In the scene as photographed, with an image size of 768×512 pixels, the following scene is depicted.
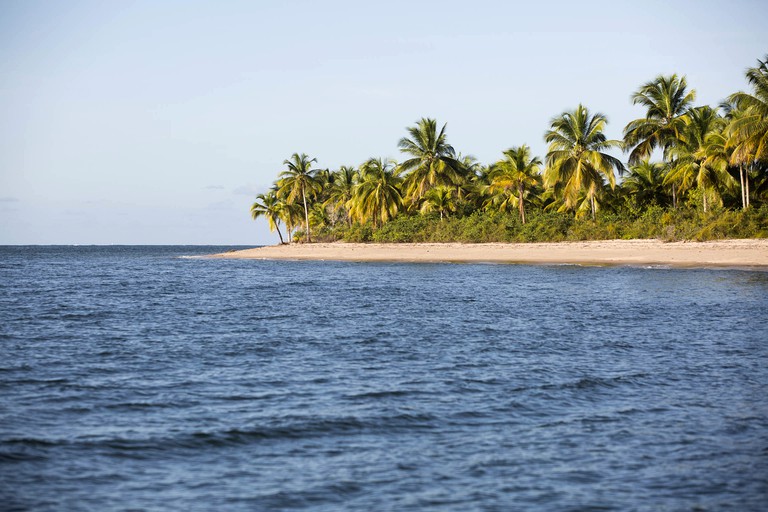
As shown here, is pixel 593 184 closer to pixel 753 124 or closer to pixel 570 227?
pixel 570 227

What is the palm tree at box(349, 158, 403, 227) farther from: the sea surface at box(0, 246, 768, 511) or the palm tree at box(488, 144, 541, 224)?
the sea surface at box(0, 246, 768, 511)

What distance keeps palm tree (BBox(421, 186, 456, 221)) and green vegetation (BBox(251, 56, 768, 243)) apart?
11 cm

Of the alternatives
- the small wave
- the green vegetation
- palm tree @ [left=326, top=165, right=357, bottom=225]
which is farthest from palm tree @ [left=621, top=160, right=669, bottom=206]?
the small wave

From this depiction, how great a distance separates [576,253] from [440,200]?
→ 20.6 m

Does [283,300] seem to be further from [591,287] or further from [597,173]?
[597,173]

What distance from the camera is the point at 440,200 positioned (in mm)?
64812

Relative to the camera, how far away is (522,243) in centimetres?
5341

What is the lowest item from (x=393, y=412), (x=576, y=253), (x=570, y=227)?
(x=393, y=412)

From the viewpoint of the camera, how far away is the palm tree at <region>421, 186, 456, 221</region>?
64.9m

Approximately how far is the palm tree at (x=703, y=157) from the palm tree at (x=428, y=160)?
781 inches

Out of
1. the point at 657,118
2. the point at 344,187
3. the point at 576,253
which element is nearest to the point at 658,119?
the point at 657,118

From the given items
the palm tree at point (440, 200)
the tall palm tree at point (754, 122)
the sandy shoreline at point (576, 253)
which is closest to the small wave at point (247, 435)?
the sandy shoreline at point (576, 253)

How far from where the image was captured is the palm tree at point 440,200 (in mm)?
64875

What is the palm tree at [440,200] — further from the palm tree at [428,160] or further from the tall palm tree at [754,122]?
the tall palm tree at [754,122]
